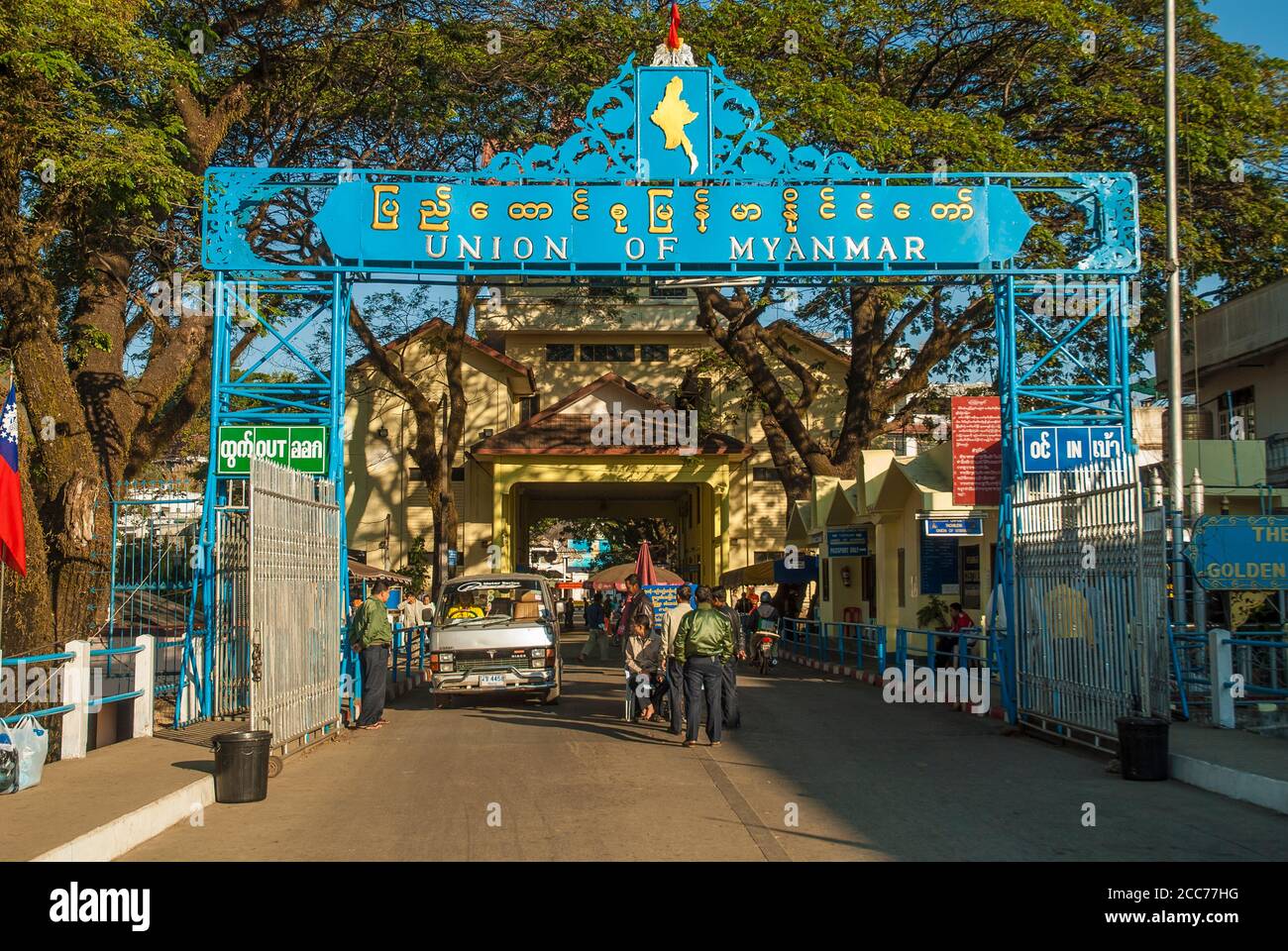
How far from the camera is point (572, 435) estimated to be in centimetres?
4044

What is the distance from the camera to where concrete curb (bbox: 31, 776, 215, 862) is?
7.88 meters

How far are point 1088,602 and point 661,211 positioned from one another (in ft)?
22.4

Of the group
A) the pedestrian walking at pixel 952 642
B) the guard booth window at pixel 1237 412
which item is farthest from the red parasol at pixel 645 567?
the guard booth window at pixel 1237 412

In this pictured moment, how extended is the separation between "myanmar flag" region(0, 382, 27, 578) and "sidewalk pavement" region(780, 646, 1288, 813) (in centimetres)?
1040

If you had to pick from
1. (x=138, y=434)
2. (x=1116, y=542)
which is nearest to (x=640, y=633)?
(x=1116, y=542)

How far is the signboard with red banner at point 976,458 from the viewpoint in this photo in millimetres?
16062

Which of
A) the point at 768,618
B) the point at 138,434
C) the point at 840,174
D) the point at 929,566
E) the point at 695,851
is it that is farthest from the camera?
the point at 768,618

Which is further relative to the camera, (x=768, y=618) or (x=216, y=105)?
(x=768, y=618)

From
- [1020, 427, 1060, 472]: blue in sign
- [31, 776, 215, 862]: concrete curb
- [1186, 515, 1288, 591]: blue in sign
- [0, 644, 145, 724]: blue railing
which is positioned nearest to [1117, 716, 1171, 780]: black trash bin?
[1020, 427, 1060, 472]: blue in sign

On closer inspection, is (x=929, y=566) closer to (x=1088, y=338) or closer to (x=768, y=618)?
(x=768, y=618)

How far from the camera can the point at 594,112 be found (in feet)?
52.7

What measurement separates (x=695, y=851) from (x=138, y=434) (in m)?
14.3

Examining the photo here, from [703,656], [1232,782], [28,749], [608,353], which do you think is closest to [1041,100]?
[703,656]

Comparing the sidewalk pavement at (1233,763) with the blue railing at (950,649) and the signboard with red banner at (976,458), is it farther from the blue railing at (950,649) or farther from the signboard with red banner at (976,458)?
the signboard with red banner at (976,458)
